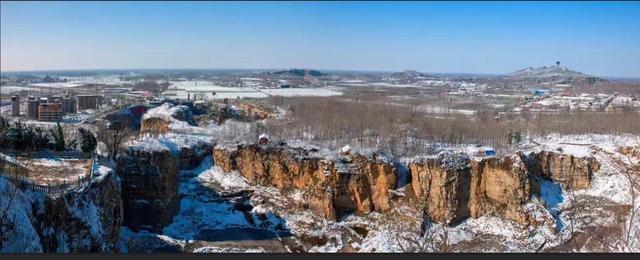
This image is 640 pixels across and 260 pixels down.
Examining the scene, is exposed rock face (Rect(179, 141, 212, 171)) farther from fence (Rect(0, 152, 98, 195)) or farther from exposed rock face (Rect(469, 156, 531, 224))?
exposed rock face (Rect(469, 156, 531, 224))

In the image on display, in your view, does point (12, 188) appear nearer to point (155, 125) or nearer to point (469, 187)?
point (469, 187)

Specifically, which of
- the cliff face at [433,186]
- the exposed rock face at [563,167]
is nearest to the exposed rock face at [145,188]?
the cliff face at [433,186]

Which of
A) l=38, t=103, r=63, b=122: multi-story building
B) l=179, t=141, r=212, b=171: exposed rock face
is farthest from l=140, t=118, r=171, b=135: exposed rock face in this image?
l=38, t=103, r=63, b=122: multi-story building

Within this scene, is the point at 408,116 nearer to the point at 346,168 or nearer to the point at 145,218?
the point at 346,168

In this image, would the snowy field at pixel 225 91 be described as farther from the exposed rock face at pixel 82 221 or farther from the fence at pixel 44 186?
the fence at pixel 44 186

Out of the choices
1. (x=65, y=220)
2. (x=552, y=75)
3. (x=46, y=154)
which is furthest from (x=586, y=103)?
(x=46, y=154)

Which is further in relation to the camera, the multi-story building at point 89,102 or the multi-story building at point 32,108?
the multi-story building at point 89,102

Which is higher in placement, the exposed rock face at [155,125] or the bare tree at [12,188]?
the bare tree at [12,188]
